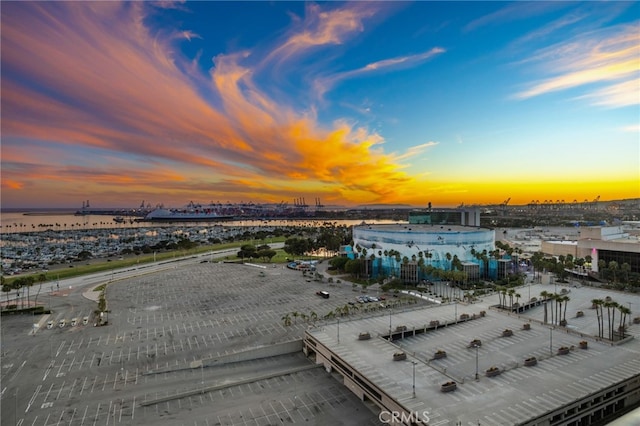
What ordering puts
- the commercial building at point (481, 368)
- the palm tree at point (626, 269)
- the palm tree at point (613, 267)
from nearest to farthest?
the commercial building at point (481, 368)
the palm tree at point (626, 269)
the palm tree at point (613, 267)

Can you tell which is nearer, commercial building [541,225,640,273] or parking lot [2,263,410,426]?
parking lot [2,263,410,426]

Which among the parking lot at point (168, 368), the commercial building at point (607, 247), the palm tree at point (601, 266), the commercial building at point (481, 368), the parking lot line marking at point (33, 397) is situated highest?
the commercial building at point (607, 247)

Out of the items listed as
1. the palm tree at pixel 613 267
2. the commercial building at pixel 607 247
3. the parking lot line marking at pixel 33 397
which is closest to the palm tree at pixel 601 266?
the commercial building at pixel 607 247

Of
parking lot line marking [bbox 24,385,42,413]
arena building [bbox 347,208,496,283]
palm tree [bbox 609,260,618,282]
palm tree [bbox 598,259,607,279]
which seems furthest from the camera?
arena building [bbox 347,208,496,283]

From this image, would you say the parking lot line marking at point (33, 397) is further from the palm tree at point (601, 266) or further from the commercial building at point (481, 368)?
the palm tree at point (601, 266)

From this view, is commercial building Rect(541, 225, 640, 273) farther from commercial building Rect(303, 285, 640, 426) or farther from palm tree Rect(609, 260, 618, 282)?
commercial building Rect(303, 285, 640, 426)

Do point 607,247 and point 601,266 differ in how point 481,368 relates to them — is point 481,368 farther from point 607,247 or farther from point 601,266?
point 607,247

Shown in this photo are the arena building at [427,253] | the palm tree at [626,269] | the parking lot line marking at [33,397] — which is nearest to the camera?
the parking lot line marking at [33,397]

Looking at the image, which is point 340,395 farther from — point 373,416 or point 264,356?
point 264,356

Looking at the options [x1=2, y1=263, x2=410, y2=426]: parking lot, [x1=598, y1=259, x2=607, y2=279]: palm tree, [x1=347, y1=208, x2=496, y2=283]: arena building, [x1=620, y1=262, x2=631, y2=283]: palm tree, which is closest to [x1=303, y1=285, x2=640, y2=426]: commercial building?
[x1=2, y1=263, x2=410, y2=426]: parking lot

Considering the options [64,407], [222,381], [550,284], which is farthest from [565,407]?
[550,284]
